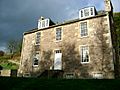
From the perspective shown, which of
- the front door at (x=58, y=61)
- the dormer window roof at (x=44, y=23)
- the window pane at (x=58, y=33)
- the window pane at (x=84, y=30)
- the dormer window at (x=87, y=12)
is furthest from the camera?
the dormer window roof at (x=44, y=23)

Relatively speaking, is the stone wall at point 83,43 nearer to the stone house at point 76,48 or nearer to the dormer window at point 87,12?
the stone house at point 76,48

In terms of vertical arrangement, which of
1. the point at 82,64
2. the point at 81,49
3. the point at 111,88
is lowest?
the point at 111,88

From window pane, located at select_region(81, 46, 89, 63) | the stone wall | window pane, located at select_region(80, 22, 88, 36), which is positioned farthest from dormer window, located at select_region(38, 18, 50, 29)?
window pane, located at select_region(81, 46, 89, 63)

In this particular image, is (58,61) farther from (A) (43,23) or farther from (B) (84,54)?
(A) (43,23)

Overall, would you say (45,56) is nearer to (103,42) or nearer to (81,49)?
(81,49)

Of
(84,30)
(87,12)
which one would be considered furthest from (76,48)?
(87,12)

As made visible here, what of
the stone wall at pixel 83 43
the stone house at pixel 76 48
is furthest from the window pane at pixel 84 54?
the stone wall at pixel 83 43

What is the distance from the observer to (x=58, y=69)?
23375 millimetres

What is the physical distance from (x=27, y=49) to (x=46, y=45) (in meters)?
4.02

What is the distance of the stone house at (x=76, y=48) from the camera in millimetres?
20608

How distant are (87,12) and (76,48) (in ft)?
18.0

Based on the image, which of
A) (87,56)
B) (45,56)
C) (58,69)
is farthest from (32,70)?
(87,56)

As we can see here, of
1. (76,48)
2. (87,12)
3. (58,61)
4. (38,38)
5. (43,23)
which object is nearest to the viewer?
(76,48)

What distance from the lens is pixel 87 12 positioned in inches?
955
